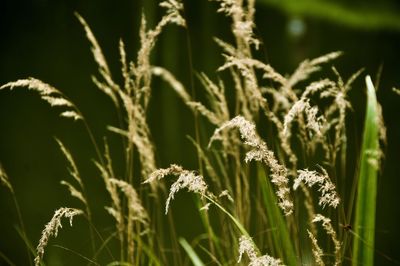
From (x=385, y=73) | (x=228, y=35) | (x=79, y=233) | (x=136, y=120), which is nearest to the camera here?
(x=136, y=120)

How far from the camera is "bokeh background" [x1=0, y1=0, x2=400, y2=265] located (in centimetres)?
501

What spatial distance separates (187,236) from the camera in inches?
178

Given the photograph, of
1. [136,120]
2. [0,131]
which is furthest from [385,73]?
[136,120]

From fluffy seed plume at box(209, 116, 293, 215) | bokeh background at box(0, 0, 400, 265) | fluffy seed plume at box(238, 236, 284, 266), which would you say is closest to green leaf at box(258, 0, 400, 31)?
bokeh background at box(0, 0, 400, 265)

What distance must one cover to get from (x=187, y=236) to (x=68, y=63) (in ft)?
16.5

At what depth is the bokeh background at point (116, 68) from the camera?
16.4ft

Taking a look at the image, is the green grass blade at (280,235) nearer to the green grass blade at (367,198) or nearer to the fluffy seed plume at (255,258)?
the green grass blade at (367,198)

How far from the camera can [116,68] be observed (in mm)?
8852

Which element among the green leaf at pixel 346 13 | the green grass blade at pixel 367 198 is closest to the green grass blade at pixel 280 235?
the green grass blade at pixel 367 198

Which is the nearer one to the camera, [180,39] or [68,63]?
[68,63]

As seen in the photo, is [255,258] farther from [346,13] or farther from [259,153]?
[346,13]

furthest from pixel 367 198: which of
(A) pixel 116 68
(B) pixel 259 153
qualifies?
(A) pixel 116 68

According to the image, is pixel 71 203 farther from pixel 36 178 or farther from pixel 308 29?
pixel 308 29

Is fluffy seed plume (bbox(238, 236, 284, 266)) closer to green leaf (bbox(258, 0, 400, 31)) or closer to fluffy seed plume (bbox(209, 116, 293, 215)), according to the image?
fluffy seed plume (bbox(209, 116, 293, 215))
